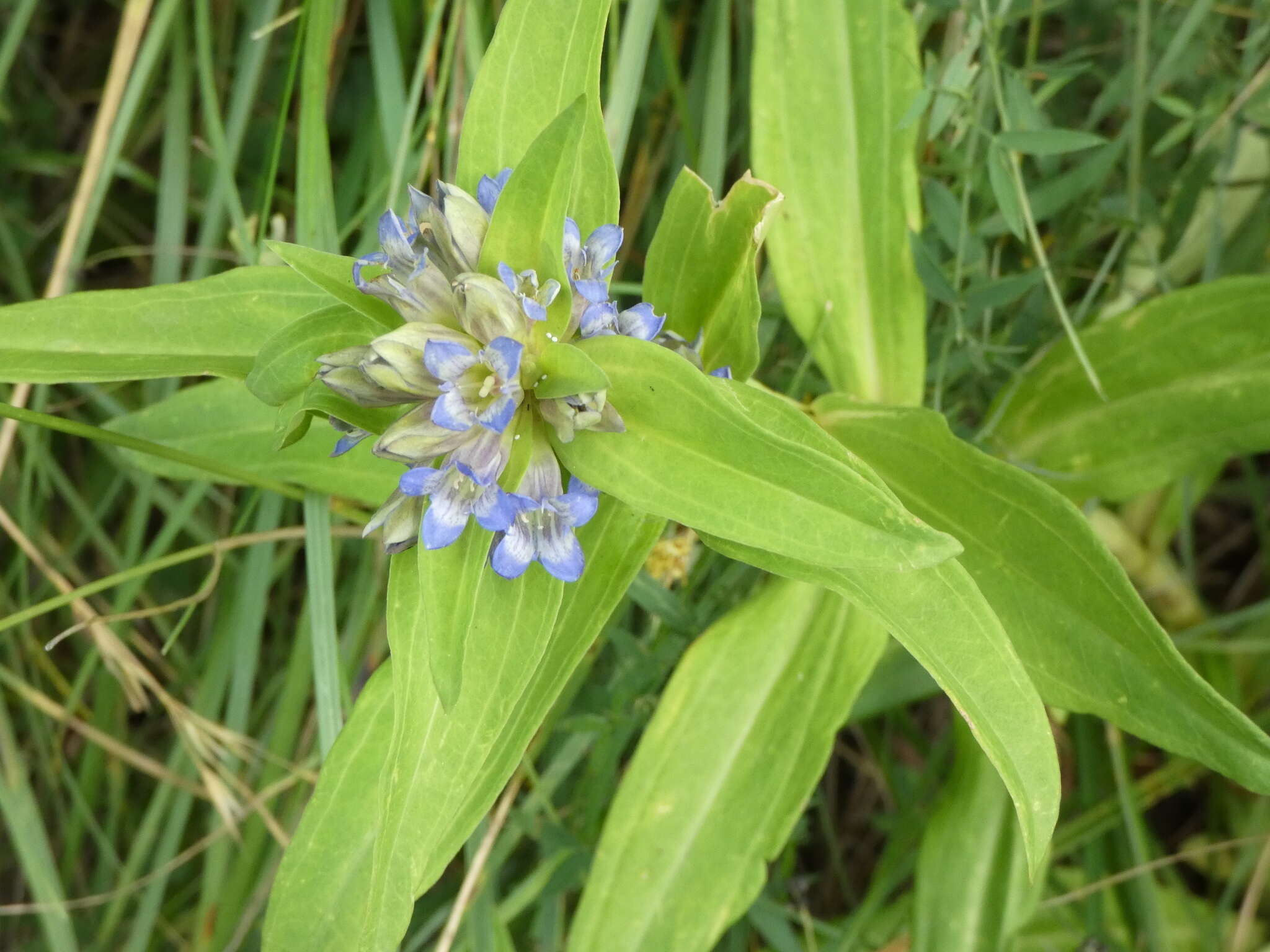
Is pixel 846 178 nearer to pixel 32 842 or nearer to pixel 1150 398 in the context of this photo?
pixel 1150 398

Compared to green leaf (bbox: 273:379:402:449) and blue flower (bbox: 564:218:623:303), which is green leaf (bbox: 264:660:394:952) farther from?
blue flower (bbox: 564:218:623:303)

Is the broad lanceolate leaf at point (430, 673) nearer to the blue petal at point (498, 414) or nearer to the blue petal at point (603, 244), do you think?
the blue petal at point (498, 414)

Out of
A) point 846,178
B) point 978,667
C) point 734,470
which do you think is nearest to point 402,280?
point 734,470

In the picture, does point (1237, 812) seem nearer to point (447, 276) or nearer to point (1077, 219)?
point (1077, 219)

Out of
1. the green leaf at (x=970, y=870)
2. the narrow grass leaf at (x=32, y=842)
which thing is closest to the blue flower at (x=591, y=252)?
the green leaf at (x=970, y=870)

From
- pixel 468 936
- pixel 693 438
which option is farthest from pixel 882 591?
pixel 468 936

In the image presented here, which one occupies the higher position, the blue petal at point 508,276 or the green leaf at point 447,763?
the blue petal at point 508,276

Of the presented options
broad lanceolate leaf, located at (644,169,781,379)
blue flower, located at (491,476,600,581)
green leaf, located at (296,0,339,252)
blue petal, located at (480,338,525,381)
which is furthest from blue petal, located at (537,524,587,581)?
green leaf, located at (296,0,339,252)
